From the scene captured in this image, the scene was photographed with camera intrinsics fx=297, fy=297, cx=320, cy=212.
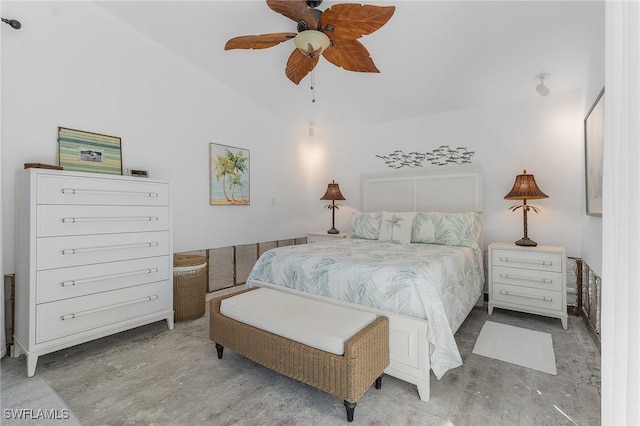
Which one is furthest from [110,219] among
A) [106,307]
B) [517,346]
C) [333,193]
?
[517,346]

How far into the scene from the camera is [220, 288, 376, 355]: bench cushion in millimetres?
1557

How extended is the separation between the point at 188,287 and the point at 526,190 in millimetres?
3387

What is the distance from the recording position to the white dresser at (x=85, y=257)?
6.27 feet

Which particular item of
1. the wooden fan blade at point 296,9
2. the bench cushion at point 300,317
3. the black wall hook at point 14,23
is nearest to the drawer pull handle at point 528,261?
the bench cushion at point 300,317

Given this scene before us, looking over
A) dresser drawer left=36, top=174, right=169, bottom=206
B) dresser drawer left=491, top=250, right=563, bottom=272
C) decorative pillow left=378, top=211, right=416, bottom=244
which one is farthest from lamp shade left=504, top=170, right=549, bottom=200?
dresser drawer left=36, top=174, right=169, bottom=206

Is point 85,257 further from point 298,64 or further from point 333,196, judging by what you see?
point 333,196

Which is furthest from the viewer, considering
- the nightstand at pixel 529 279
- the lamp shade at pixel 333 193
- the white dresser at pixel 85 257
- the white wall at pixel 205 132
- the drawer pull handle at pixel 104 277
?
the lamp shade at pixel 333 193

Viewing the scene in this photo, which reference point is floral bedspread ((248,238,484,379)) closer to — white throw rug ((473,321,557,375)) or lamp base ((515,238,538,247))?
white throw rug ((473,321,557,375))

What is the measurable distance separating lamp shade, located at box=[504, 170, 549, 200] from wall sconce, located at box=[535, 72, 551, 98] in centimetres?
75

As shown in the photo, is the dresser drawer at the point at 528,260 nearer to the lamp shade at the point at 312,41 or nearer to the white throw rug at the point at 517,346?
the white throw rug at the point at 517,346

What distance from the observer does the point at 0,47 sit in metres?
2.09

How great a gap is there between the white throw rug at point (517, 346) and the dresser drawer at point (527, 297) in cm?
27

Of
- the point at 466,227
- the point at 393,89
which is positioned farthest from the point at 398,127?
the point at 466,227

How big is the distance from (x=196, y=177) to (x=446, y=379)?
9.80ft
